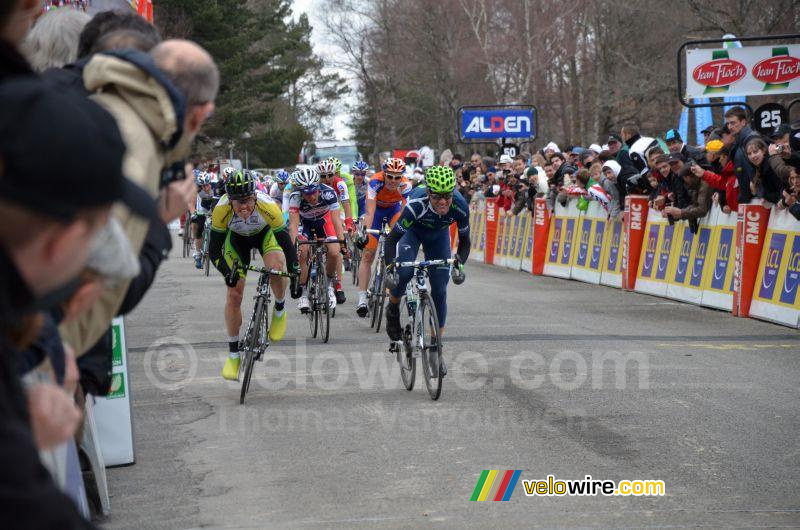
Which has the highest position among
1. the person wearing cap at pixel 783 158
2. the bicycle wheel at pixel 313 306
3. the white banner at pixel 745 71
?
the white banner at pixel 745 71

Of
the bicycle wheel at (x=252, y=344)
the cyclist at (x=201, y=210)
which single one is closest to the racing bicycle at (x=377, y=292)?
the bicycle wheel at (x=252, y=344)

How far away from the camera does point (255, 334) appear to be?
9.20 m

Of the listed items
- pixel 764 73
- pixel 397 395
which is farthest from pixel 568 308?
pixel 397 395

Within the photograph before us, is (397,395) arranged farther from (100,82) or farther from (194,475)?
(100,82)

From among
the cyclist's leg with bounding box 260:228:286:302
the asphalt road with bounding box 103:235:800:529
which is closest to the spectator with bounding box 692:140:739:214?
the asphalt road with bounding box 103:235:800:529

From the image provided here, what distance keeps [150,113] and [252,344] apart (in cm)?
606

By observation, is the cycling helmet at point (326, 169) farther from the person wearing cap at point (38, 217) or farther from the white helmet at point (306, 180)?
the person wearing cap at point (38, 217)

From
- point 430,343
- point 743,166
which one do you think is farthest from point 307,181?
point 743,166

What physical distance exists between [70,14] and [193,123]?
1.29 metres

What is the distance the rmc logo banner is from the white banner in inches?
481

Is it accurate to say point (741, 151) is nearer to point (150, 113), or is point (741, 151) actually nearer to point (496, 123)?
point (150, 113)

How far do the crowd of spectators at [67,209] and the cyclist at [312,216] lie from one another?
965 cm

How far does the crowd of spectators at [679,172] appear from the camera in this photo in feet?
44.2

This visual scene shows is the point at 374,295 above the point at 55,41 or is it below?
below
